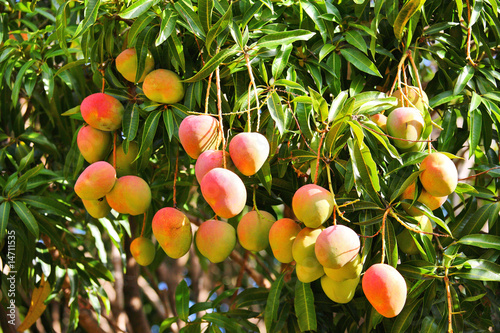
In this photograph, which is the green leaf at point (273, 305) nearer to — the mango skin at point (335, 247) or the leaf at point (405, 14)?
the mango skin at point (335, 247)

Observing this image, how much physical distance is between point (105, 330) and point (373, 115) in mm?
1439

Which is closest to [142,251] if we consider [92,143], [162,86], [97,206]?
[97,206]

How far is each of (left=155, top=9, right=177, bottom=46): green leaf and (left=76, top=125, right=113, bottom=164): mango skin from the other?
27 cm

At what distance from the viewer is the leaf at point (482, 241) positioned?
1042 millimetres

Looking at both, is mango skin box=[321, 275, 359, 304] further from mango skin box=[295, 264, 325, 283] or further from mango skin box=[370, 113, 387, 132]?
mango skin box=[370, 113, 387, 132]

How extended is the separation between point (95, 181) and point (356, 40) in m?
0.64

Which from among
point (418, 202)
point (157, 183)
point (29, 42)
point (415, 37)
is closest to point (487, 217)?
point (418, 202)

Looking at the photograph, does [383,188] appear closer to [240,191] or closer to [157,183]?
[240,191]

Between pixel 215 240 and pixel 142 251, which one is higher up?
pixel 215 240

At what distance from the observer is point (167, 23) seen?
3.29 ft

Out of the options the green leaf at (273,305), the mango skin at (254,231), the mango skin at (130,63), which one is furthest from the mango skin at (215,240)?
the mango skin at (130,63)

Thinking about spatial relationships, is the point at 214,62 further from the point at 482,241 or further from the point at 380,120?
the point at 482,241

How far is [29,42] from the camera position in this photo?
57.1 inches

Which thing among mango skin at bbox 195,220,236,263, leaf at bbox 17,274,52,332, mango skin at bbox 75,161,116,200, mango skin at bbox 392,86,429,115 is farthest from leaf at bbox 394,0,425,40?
leaf at bbox 17,274,52,332
